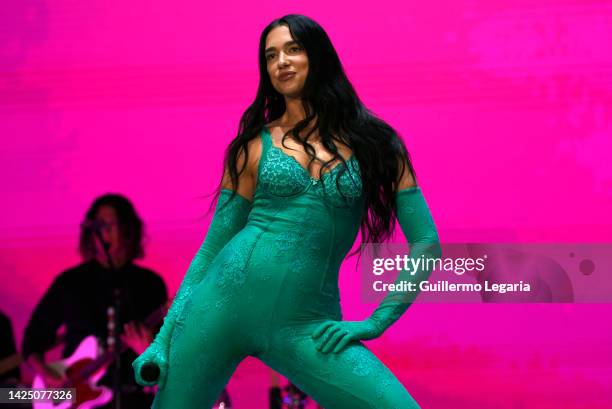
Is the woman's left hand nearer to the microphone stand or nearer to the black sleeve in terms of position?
the microphone stand

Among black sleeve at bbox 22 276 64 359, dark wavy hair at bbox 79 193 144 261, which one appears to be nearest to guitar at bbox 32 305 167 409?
black sleeve at bbox 22 276 64 359

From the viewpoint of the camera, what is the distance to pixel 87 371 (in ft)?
12.6

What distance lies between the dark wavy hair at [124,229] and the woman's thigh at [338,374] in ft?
6.69

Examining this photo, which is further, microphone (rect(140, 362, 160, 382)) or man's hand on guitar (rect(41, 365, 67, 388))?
man's hand on guitar (rect(41, 365, 67, 388))

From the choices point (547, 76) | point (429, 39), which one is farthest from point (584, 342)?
point (429, 39)

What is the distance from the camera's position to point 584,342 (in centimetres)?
366

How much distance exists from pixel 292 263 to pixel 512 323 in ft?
6.17

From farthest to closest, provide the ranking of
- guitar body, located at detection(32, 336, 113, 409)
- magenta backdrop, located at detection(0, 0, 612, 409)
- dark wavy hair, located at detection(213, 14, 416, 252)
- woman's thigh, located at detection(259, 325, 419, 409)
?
guitar body, located at detection(32, 336, 113, 409) < magenta backdrop, located at detection(0, 0, 612, 409) < dark wavy hair, located at detection(213, 14, 416, 252) < woman's thigh, located at detection(259, 325, 419, 409)

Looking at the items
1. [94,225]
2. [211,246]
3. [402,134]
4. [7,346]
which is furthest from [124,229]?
[211,246]

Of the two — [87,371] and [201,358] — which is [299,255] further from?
[87,371]

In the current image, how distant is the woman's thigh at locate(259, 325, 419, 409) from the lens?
1.97 meters

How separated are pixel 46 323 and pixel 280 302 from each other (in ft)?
7.24

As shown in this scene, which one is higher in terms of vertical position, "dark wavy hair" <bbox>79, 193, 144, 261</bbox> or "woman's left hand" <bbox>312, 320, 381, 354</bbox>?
"dark wavy hair" <bbox>79, 193, 144, 261</bbox>

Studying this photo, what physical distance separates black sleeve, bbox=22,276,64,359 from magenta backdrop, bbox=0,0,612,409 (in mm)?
96
